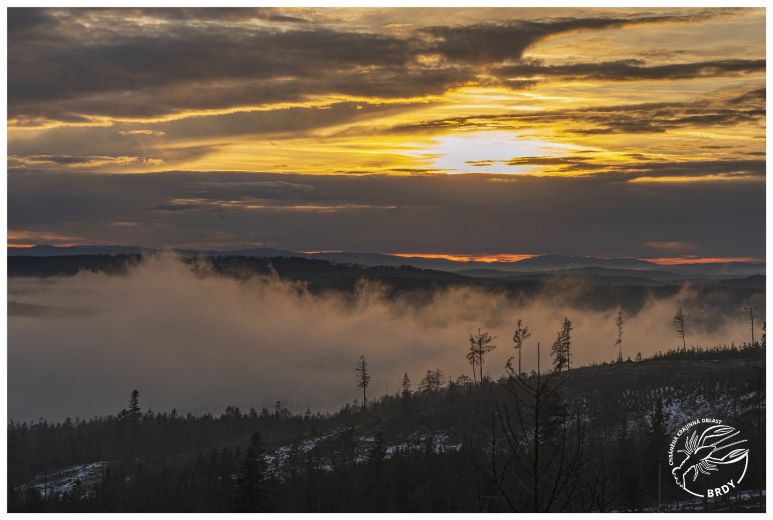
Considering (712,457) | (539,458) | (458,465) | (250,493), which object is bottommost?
(458,465)

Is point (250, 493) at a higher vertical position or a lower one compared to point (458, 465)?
higher

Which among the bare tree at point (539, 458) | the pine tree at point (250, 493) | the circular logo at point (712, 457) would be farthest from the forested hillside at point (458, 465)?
the bare tree at point (539, 458)

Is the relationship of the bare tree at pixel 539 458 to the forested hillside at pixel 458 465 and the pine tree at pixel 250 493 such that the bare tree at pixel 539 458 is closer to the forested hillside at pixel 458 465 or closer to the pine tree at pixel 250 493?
the forested hillside at pixel 458 465

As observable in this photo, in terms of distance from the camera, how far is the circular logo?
65500mm

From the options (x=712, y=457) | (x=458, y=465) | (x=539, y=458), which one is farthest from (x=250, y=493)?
(x=539, y=458)

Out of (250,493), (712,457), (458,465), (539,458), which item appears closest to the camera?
(539,458)

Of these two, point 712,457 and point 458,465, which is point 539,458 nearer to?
point 712,457

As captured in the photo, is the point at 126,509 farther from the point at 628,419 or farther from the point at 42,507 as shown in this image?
the point at 628,419

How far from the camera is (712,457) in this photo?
6550 cm

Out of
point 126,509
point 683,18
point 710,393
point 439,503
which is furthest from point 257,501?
point 710,393

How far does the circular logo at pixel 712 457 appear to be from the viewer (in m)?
65.5

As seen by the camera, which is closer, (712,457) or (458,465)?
(712,457)

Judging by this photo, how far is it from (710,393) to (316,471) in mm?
79193

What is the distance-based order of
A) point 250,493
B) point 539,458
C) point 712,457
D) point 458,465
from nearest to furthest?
point 539,458
point 712,457
point 250,493
point 458,465
